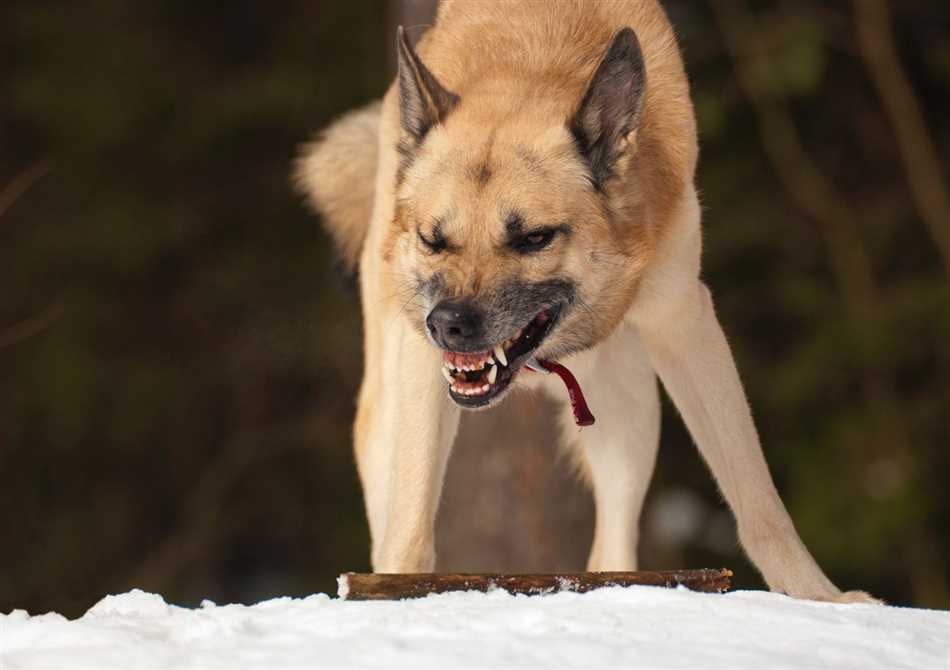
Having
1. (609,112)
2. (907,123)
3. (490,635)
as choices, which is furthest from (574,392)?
(907,123)

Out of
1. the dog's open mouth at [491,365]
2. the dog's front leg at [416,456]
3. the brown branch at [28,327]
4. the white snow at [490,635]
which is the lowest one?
the white snow at [490,635]

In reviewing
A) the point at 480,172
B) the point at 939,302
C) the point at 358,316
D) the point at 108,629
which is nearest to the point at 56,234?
the point at 358,316

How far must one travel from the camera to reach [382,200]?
5.52 metres

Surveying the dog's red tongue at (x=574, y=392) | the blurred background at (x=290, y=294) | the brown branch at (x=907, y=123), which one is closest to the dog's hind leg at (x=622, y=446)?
the dog's red tongue at (x=574, y=392)

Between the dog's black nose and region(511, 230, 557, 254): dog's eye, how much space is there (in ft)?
0.78

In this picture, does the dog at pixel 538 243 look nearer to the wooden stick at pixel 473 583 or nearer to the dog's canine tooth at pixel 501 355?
the dog's canine tooth at pixel 501 355

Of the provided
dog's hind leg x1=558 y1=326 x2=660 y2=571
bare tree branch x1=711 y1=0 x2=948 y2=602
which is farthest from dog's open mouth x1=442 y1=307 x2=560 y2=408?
bare tree branch x1=711 y1=0 x2=948 y2=602

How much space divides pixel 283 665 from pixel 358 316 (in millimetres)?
7352

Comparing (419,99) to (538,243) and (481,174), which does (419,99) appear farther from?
(538,243)

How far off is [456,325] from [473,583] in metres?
0.86

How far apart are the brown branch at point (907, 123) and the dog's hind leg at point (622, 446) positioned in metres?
4.96

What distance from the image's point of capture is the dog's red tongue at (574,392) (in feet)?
16.4

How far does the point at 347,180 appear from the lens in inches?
252

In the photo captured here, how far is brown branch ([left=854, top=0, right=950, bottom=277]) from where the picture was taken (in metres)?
10.3
